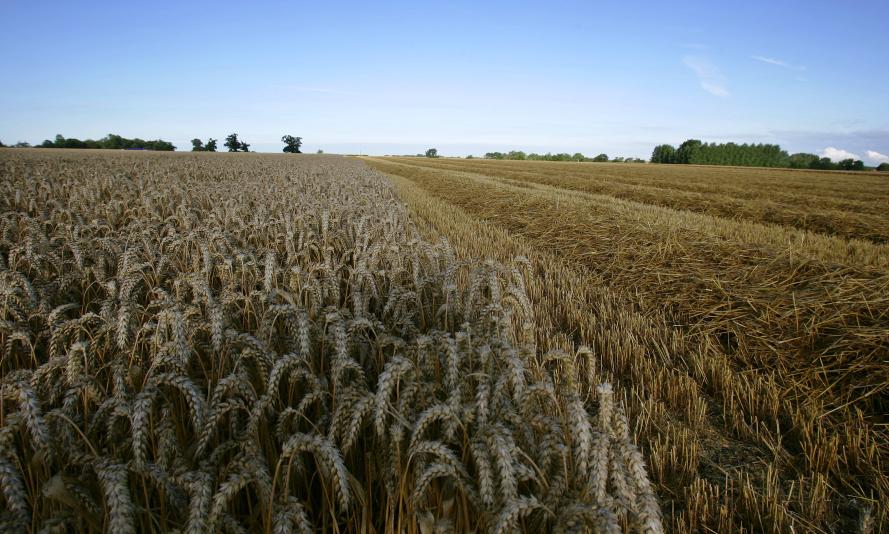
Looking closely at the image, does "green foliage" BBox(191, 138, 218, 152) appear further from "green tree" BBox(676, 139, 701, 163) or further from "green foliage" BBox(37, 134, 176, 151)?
"green tree" BBox(676, 139, 701, 163)

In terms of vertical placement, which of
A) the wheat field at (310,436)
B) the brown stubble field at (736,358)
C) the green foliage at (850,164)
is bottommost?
the brown stubble field at (736,358)

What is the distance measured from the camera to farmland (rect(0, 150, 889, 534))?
4.89ft

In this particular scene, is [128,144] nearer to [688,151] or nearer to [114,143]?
[114,143]

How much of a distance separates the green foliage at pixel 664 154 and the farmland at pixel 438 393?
113609 mm

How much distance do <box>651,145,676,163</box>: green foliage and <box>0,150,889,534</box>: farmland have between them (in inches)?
4473

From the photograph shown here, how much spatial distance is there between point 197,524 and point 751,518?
7.68ft

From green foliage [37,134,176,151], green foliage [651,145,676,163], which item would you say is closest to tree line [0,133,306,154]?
green foliage [37,134,176,151]

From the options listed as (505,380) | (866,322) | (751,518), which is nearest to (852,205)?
(866,322)

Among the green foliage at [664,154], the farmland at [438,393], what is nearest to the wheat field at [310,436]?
the farmland at [438,393]

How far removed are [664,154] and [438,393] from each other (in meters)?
121

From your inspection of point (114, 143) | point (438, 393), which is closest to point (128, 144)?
point (114, 143)

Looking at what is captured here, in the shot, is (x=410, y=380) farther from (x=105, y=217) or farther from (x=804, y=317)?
(x=105, y=217)

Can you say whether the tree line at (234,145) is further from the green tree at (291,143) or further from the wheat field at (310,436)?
the wheat field at (310,436)

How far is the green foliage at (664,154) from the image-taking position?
4134 inches
